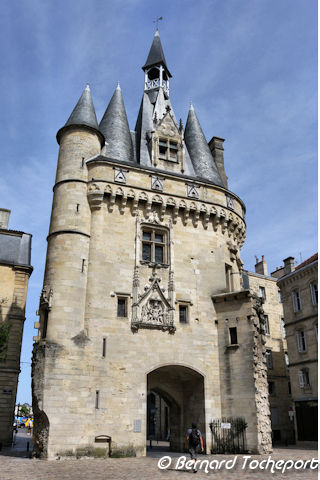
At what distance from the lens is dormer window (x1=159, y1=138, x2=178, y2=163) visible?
2268 centimetres

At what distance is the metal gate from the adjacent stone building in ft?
36.3

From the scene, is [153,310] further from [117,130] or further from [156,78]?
[156,78]

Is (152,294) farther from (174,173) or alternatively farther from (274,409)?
(274,409)

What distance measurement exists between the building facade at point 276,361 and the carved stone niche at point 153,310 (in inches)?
450

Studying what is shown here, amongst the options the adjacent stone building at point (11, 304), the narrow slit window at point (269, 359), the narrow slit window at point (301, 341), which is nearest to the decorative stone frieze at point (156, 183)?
the adjacent stone building at point (11, 304)

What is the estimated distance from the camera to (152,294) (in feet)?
60.7

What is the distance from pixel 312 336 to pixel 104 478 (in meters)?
18.5

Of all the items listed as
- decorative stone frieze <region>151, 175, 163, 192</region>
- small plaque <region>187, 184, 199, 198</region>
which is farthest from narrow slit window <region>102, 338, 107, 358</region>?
small plaque <region>187, 184, 199, 198</region>

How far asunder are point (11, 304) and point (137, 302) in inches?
393

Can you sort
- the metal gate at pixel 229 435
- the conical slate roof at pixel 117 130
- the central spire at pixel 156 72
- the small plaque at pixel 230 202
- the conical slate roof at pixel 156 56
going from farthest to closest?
the conical slate roof at pixel 156 56
the central spire at pixel 156 72
the small plaque at pixel 230 202
the conical slate roof at pixel 117 130
the metal gate at pixel 229 435

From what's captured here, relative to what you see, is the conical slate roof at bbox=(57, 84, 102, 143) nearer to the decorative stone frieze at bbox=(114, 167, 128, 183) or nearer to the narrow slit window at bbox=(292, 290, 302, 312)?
the decorative stone frieze at bbox=(114, 167, 128, 183)

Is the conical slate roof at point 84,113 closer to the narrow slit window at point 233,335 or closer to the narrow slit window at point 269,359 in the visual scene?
the narrow slit window at point 233,335

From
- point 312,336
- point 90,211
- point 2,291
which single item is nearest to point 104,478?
point 90,211

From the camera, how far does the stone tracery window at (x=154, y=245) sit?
19688mm
